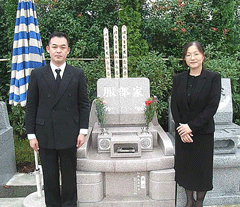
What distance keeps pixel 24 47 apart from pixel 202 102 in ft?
7.13

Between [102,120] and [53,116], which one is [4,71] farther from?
[53,116]

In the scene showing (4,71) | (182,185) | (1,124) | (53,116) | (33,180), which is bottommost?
(33,180)

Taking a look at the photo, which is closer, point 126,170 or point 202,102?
point 202,102

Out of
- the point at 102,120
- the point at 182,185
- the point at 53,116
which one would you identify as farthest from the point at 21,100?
the point at 182,185

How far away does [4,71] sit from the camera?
6.18 meters

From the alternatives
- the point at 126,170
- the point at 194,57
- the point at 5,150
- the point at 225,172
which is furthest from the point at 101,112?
the point at 225,172

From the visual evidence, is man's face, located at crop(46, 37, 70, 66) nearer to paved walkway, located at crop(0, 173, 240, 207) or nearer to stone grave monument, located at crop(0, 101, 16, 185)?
stone grave monument, located at crop(0, 101, 16, 185)

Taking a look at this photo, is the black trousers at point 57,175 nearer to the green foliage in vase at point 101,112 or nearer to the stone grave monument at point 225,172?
the green foliage in vase at point 101,112

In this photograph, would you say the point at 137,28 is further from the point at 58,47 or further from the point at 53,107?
the point at 53,107

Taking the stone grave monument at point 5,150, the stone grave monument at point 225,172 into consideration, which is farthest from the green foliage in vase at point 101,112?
the stone grave monument at point 5,150

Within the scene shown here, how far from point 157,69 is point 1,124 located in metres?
2.87

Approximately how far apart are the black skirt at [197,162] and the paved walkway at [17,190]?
868mm

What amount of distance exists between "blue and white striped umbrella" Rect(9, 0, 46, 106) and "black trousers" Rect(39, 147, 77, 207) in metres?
0.87

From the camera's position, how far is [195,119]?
2.66m
